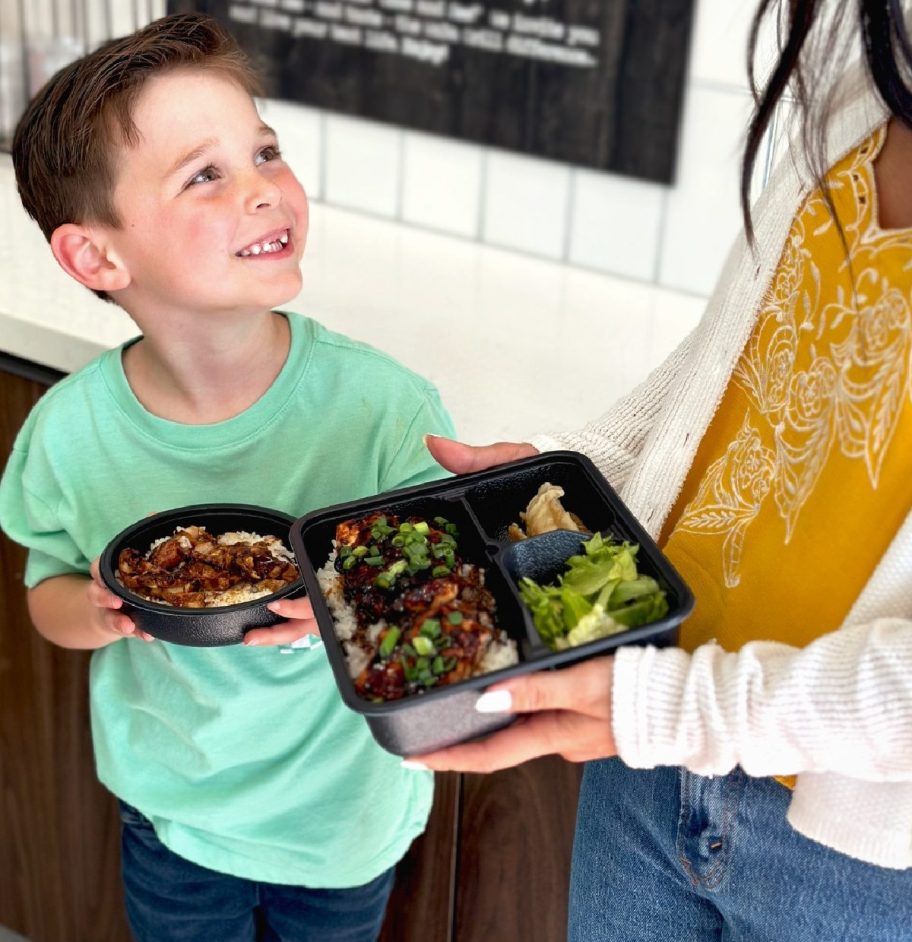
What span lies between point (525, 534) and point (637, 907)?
29 centimetres

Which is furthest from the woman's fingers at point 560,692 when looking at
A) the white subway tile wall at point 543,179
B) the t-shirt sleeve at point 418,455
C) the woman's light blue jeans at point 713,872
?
the white subway tile wall at point 543,179

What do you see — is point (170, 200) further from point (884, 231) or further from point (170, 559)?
point (884, 231)

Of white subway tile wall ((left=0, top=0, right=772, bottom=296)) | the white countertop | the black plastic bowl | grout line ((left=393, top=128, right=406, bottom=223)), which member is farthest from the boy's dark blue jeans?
grout line ((left=393, top=128, right=406, bottom=223))

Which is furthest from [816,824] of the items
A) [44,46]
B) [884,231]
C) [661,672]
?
[44,46]

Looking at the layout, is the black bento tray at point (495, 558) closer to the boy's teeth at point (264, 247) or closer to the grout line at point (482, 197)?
the boy's teeth at point (264, 247)

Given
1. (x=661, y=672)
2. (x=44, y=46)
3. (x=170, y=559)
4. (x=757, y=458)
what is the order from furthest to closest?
(x=44, y=46) → (x=170, y=559) → (x=757, y=458) → (x=661, y=672)

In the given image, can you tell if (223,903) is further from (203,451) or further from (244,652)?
(203,451)

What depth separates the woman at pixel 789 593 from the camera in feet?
2.34

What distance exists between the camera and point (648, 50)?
171 cm

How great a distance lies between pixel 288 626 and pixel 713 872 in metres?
0.38

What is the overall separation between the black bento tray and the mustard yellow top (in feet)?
0.22

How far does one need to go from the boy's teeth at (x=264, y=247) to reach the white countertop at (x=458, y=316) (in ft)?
1.13

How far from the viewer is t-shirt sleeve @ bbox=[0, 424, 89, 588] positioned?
1.23 m

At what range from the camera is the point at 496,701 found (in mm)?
748
